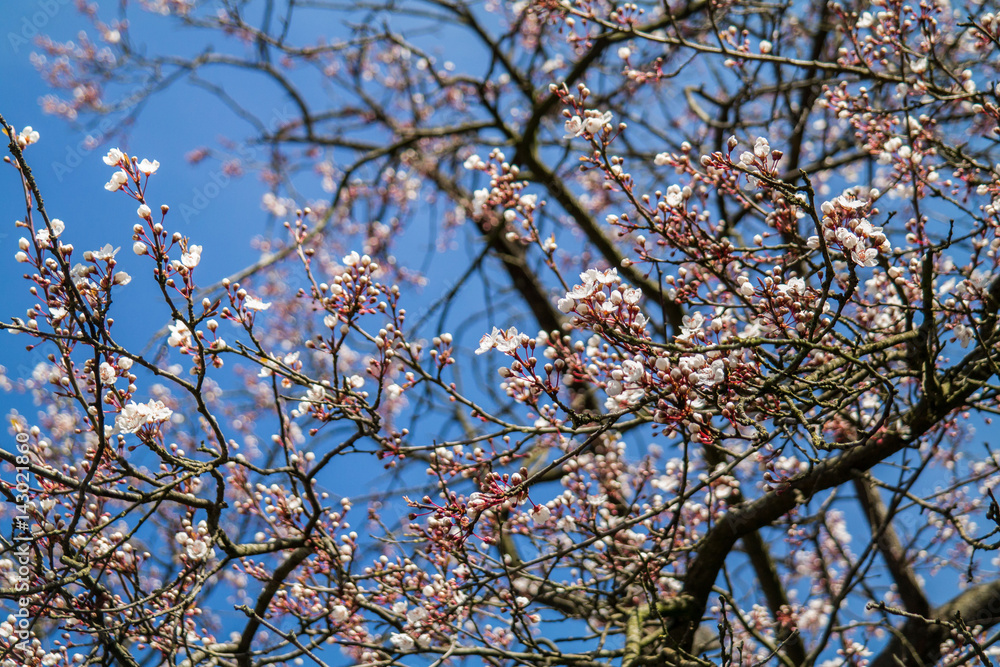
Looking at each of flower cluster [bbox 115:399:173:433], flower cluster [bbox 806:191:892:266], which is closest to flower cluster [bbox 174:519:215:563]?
flower cluster [bbox 115:399:173:433]

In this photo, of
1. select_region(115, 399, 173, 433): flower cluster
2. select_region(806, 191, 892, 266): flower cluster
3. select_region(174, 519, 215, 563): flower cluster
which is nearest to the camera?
select_region(806, 191, 892, 266): flower cluster

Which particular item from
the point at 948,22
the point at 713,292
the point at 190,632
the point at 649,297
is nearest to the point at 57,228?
the point at 190,632

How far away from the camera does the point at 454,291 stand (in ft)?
15.3

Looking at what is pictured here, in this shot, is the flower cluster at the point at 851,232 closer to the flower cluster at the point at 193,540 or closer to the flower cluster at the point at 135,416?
the flower cluster at the point at 135,416

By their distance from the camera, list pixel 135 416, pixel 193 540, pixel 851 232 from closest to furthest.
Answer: pixel 851 232, pixel 135 416, pixel 193 540

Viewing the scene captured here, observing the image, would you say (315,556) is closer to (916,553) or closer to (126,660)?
(126,660)

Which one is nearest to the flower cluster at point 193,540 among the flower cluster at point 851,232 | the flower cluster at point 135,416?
the flower cluster at point 135,416

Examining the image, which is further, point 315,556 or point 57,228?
point 315,556

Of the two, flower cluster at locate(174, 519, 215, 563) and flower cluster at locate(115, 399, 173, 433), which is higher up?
flower cluster at locate(115, 399, 173, 433)

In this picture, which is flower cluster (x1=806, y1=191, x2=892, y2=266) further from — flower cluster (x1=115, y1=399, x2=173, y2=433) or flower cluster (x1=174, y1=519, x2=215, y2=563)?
flower cluster (x1=174, y1=519, x2=215, y2=563)

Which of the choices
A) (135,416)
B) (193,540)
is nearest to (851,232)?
(135,416)

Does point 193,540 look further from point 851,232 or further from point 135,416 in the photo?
point 851,232

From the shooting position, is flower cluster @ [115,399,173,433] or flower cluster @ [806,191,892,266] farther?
flower cluster @ [115,399,173,433]

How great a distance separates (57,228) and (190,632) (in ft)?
6.44
